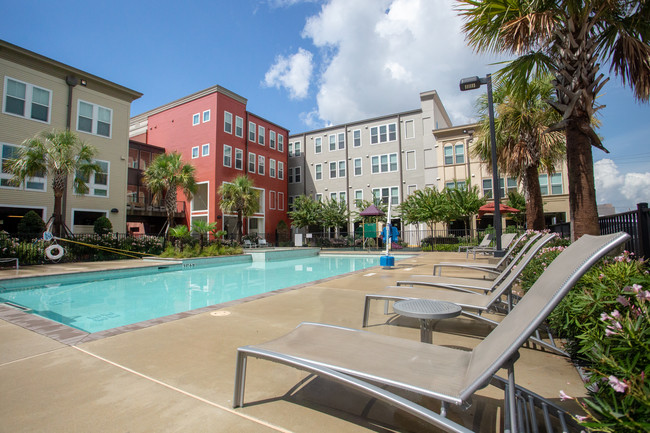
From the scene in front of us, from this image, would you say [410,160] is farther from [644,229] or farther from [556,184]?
[644,229]

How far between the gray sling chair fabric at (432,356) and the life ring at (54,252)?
1432cm

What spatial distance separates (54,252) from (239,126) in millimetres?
18618

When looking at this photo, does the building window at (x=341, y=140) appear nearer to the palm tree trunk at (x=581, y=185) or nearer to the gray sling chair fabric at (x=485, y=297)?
the palm tree trunk at (x=581, y=185)

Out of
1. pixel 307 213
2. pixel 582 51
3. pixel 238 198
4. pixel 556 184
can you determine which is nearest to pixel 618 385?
pixel 582 51

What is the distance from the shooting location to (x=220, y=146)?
1030 inches

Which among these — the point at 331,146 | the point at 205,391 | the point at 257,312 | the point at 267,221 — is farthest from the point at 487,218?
the point at 205,391

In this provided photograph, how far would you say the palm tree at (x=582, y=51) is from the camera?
457cm

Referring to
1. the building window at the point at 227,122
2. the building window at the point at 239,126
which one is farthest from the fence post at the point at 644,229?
the building window at the point at 239,126

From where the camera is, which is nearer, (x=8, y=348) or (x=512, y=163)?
(x=8, y=348)

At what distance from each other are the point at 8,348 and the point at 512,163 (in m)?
12.7

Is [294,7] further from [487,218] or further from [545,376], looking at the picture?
[487,218]

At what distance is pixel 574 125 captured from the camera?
15.7 ft

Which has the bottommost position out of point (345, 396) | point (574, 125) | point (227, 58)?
point (345, 396)

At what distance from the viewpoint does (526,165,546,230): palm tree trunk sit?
9.30m
